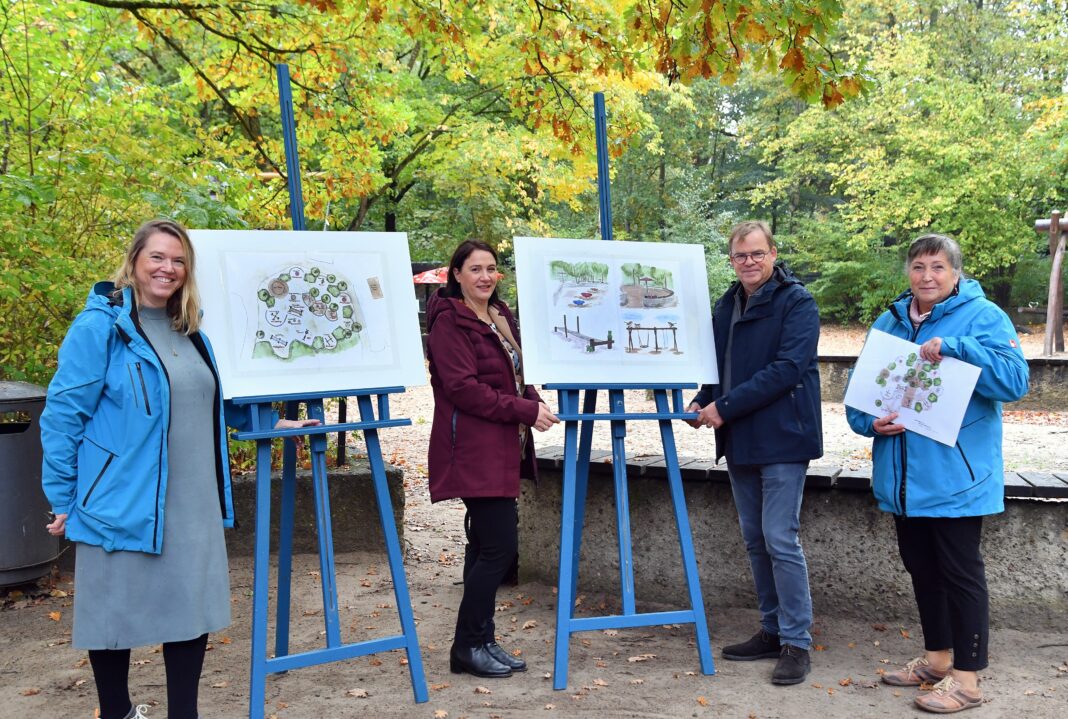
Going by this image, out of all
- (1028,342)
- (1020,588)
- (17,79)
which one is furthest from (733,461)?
(1028,342)

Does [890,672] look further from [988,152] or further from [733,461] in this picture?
[988,152]

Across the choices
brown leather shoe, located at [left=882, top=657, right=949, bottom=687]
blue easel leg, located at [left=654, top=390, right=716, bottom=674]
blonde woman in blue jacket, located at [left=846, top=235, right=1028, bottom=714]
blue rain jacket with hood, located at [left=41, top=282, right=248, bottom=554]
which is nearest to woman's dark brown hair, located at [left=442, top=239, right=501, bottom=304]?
blue easel leg, located at [left=654, top=390, right=716, bottom=674]

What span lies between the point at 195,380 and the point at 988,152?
21.1 m

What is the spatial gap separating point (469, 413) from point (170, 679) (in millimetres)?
1460

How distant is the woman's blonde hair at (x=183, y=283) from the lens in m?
2.91

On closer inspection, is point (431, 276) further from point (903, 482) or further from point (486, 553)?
point (903, 482)

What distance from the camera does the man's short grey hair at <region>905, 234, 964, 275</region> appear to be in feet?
11.3

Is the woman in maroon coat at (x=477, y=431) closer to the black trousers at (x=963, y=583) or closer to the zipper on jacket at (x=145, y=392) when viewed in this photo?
the zipper on jacket at (x=145, y=392)

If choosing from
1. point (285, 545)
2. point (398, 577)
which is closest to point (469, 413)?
point (398, 577)

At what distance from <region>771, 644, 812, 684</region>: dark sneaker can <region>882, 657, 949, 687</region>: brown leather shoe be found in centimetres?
32

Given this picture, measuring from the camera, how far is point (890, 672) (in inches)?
149

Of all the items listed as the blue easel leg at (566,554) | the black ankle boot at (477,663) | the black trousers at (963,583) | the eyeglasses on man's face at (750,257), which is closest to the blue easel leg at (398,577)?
the black ankle boot at (477,663)

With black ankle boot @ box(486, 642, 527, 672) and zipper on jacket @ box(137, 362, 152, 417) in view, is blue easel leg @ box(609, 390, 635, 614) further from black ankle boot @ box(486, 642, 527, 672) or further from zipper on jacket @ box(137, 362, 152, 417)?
zipper on jacket @ box(137, 362, 152, 417)

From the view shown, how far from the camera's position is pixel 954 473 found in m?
3.36
